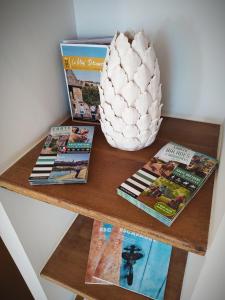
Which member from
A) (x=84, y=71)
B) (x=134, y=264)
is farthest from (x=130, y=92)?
(x=134, y=264)

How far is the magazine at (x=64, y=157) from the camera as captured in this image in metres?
0.48

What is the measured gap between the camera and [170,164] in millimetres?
496

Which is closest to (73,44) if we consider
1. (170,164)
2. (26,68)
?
(26,68)

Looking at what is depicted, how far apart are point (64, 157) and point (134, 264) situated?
45 centimetres

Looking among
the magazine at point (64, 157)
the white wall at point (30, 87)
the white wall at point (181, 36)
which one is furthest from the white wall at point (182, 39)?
the magazine at point (64, 157)

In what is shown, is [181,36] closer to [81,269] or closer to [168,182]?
[168,182]

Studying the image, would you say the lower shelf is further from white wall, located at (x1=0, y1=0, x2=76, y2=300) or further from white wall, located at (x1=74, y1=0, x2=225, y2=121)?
white wall, located at (x1=74, y1=0, x2=225, y2=121)

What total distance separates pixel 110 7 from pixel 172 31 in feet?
0.60

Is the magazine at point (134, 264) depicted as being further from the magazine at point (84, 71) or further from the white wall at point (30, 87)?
the magazine at point (84, 71)

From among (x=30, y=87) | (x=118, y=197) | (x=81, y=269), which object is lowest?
(x=81, y=269)

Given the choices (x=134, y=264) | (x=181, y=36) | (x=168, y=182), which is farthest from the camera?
(x=134, y=264)

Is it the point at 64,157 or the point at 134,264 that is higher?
the point at 64,157

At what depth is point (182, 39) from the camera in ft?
1.90

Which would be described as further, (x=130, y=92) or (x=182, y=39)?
(x=182, y=39)
